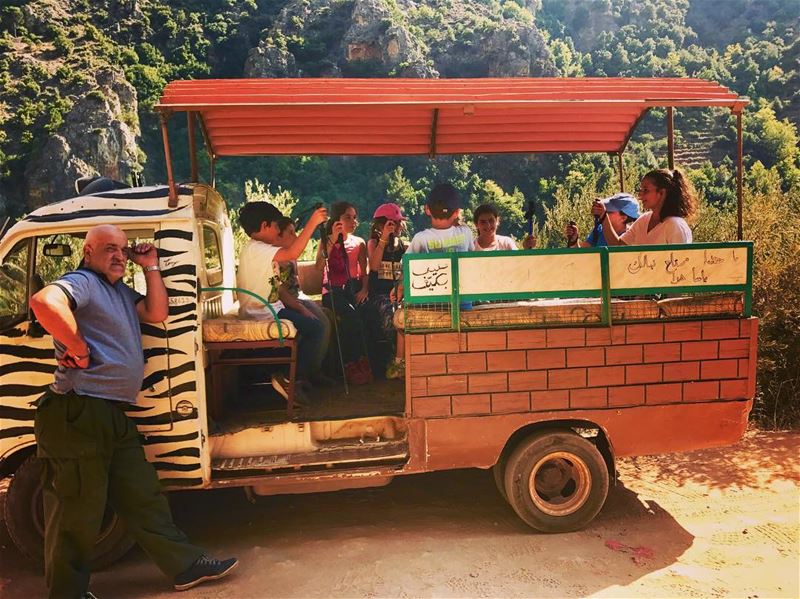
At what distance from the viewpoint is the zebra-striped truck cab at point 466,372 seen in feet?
12.3

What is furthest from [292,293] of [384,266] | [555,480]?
[555,480]

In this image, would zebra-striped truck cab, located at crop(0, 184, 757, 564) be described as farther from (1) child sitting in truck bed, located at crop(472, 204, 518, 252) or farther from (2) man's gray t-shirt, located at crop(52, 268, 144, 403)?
(1) child sitting in truck bed, located at crop(472, 204, 518, 252)

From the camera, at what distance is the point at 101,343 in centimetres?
341

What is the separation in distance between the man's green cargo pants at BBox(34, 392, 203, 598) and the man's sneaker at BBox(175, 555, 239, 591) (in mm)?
298

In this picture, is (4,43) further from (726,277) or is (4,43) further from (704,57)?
(704,57)

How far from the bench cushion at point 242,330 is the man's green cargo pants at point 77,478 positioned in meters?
0.72

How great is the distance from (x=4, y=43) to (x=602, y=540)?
73.8 meters

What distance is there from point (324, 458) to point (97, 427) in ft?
4.41

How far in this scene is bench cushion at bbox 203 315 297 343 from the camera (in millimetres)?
3971

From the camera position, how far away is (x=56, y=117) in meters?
57.6

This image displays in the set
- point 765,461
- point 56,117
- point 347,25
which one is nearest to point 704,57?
point 347,25

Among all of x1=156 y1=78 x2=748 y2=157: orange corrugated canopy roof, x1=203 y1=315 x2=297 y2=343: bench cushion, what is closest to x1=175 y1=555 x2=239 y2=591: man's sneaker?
x1=203 y1=315 x2=297 y2=343: bench cushion

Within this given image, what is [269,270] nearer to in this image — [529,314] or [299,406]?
[299,406]

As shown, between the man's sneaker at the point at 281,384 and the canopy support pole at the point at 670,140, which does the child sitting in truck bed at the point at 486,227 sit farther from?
the man's sneaker at the point at 281,384
